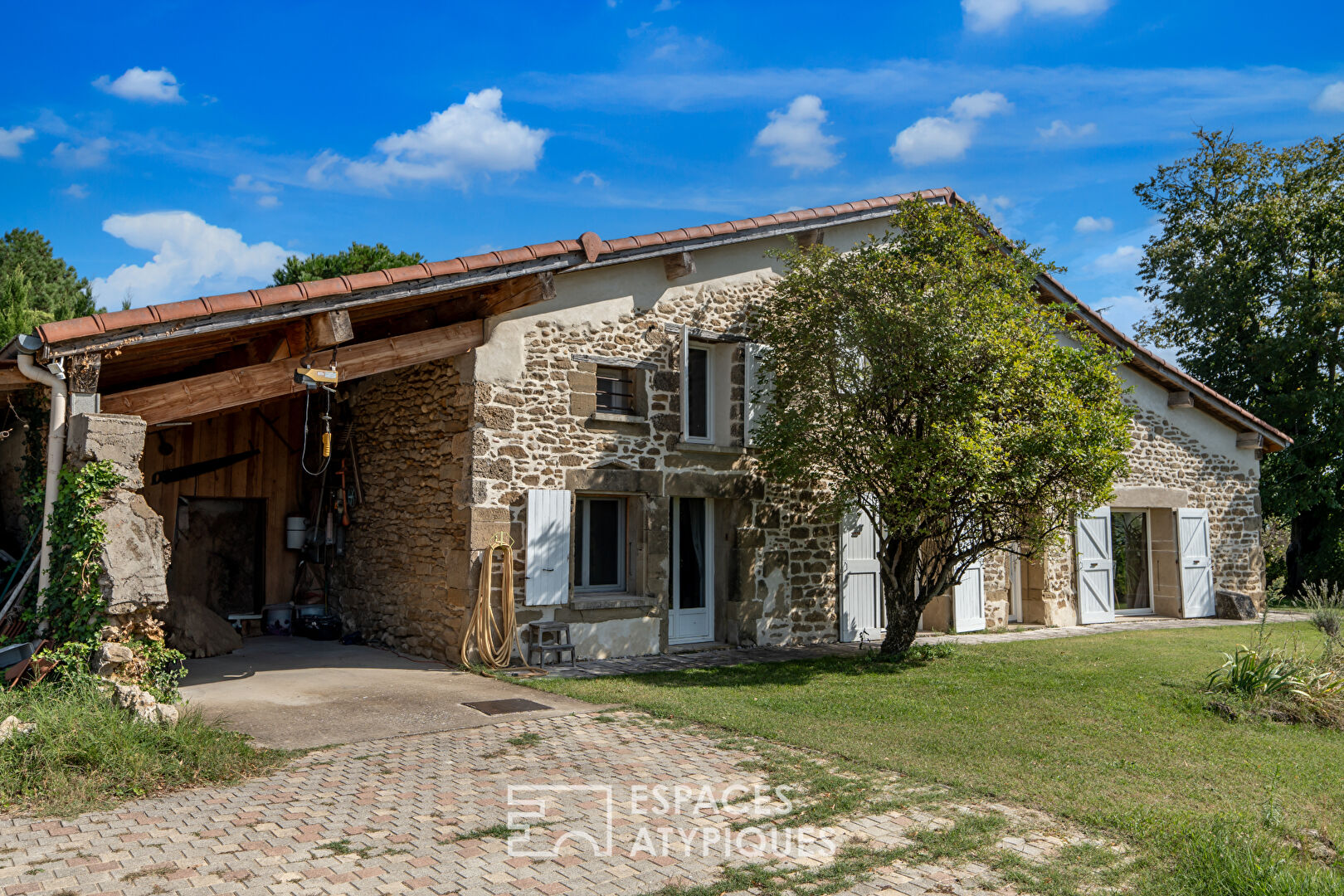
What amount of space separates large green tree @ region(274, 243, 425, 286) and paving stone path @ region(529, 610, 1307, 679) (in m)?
12.6

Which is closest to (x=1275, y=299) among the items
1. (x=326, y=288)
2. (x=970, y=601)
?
(x=970, y=601)

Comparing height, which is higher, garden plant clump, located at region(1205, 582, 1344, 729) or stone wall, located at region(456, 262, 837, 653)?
stone wall, located at region(456, 262, 837, 653)

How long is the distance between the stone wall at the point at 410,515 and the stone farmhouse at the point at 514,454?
1.3 inches

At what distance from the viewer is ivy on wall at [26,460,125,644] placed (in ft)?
18.6

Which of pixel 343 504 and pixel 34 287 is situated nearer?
pixel 343 504

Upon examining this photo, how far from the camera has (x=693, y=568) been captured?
10148 millimetres

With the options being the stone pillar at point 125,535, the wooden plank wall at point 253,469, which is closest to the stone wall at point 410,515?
the wooden plank wall at point 253,469

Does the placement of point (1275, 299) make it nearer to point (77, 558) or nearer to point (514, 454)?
point (514, 454)

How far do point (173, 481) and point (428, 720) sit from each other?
17.9ft

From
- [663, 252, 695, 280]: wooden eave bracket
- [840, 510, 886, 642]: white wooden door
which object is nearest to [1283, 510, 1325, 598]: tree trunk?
[840, 510, 886, 642]: white wooden door

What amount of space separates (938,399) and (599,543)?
147 inches

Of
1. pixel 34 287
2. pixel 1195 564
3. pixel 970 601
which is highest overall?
pixel 34 287

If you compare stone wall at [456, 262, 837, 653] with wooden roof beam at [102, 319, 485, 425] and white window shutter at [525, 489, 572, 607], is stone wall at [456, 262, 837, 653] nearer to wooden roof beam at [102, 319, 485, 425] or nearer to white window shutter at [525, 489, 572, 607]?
white window shutter at [525, 489, 572, 607]

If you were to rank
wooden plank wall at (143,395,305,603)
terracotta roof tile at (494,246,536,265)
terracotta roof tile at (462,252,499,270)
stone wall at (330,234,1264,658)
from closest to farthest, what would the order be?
terracotta roof tile at (462,252,499,270) → terracotta roof tile at (494,246,536,265) → stone wall at (330,234,1264,658) → wooden plank wall at (143,395,305,603)
